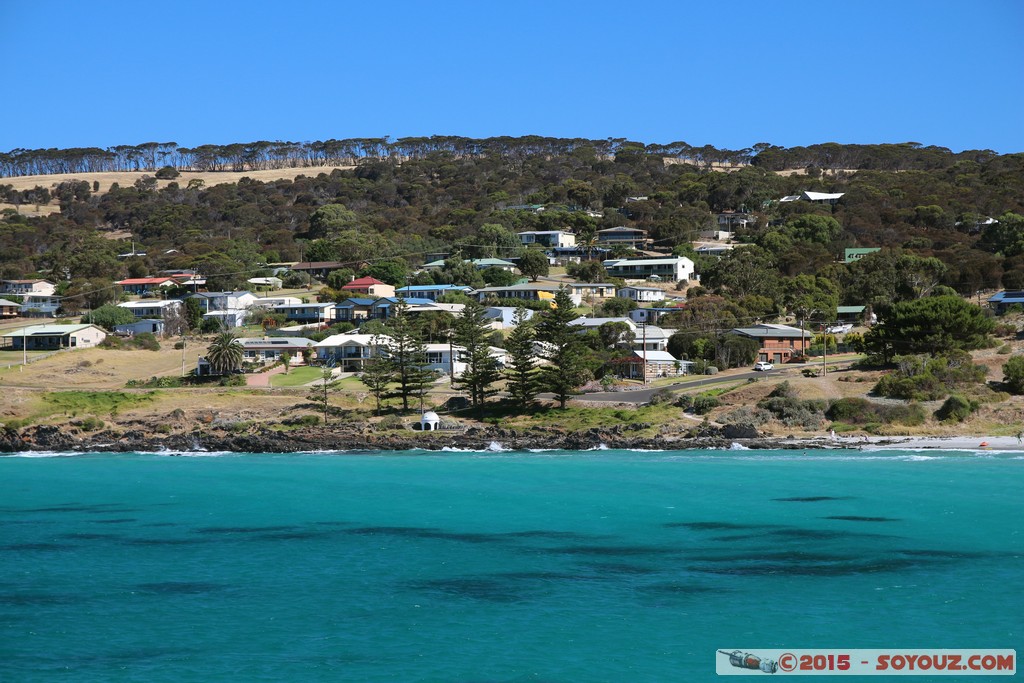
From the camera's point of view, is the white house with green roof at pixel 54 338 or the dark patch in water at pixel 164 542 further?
the white house with green roof at pixel 54 338

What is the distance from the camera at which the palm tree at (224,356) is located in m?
61.1

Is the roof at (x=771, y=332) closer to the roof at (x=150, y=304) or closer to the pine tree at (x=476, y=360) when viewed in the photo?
the pine tree at (x=476, y=360)

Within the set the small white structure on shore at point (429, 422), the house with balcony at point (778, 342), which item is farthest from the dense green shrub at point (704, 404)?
the small white structure on shore at point (429, 422)

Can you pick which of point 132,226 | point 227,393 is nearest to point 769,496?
point 227,393

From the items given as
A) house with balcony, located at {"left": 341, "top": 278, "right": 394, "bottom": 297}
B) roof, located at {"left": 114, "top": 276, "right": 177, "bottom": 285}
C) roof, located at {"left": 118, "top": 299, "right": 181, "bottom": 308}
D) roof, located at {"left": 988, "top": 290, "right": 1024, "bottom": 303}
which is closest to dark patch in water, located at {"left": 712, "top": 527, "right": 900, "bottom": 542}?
roof, located at {"left": 988, "top": 290, "right": 1024, "bottom": 303}

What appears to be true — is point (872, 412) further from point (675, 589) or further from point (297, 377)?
point (297, 377)

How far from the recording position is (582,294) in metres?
88.1

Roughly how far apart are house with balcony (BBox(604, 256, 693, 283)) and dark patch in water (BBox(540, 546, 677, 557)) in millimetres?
66464

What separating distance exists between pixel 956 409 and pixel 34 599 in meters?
39.8

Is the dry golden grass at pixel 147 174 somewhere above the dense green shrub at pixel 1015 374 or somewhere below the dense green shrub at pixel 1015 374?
above

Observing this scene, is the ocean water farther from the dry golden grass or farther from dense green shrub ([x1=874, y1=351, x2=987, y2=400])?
the dry golden grass

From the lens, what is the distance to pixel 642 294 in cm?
8562

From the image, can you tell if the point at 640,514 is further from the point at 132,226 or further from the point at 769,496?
the point at 132,226

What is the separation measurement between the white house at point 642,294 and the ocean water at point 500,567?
40.6 m
